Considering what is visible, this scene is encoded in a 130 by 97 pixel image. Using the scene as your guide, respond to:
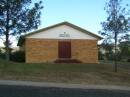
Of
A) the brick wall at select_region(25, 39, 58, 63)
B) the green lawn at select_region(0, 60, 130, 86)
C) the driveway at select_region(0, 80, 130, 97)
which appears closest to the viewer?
the driveway at select_region(0, 80, 130, 97)

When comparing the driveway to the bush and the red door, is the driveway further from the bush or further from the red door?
the bush

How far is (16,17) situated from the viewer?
31.9 m

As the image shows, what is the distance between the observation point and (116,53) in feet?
117

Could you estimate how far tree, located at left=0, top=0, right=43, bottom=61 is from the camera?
31.6m

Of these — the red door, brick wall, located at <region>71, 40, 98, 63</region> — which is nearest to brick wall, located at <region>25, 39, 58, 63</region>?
the red door

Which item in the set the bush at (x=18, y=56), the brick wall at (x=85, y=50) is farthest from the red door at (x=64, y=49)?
the bush at (x=18, y=56)

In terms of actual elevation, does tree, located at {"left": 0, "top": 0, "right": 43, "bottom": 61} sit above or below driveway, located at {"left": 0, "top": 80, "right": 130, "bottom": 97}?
above

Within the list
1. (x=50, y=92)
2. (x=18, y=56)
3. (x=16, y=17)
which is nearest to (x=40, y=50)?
(x=18, y=56)

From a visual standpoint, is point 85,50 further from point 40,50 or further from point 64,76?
point 64,76

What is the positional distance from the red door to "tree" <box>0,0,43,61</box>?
14182 mm

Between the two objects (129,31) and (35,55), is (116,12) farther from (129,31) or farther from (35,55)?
(35,55)

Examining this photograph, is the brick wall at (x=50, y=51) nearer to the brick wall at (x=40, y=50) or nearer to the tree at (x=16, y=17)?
the brick wall at (x=40, y=50)

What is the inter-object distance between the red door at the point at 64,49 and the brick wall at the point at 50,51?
14.0 inches

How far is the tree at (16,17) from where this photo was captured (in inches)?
1243
